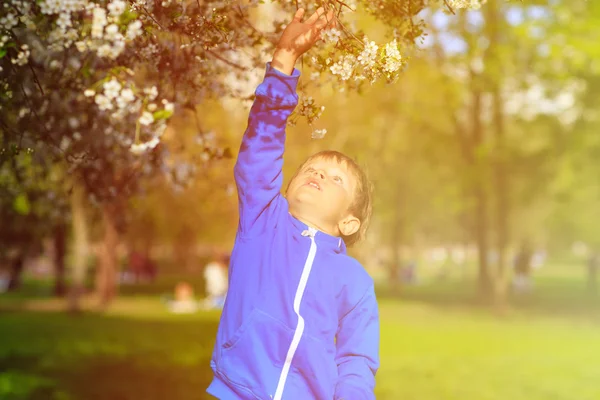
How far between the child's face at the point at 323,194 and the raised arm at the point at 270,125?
212 millimetres

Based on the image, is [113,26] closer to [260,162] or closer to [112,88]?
[112,88]

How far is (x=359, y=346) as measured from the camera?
12.7 ft

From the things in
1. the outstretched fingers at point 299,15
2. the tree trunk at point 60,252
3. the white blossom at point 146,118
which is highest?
the outstretched fingers at point 299,15

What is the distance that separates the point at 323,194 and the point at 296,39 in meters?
0.81

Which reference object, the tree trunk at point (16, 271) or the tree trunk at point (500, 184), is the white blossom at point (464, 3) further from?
the tree trunk at point (16, 271)

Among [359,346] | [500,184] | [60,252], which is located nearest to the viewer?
[359,346]

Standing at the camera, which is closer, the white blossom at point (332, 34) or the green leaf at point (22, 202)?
the white blossom at point (332, 34)

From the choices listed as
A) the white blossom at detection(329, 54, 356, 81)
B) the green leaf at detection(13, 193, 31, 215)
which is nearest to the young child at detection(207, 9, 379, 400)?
the white blossom at detection(329, 54, 356, 81)

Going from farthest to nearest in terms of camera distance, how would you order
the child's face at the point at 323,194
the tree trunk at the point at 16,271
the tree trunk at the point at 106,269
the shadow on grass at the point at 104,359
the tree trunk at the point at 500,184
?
the tree trunk at the point at 16,271, the tree trunk at the point at 106,269, the tree trunk at the point at 500,184, the shadow on grass at the point at 104,359, the child's face at the point at 323,194

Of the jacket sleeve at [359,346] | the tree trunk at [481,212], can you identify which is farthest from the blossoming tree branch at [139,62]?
the tree trunk at [481,212]

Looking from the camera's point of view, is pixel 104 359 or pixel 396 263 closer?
pixel 104 359

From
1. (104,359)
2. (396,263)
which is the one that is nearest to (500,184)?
(396,263)

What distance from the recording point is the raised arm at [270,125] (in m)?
3.69

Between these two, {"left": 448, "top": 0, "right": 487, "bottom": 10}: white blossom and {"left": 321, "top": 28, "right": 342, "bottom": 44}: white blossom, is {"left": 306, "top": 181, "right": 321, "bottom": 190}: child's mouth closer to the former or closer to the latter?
{"left": 321, "top": 28, "right": 342, "bottom": 44}: white blossom
